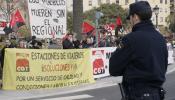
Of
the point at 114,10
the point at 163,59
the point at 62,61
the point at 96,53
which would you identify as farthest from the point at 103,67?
the point at 114,10

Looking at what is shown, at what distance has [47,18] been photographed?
15.9 meters

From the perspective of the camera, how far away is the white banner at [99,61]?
18031 millimetres

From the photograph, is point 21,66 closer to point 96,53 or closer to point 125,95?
point 96,53

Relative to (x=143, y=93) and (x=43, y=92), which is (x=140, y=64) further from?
(x=43, y=92)

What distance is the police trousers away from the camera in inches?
176

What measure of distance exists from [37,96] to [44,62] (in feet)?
6.25

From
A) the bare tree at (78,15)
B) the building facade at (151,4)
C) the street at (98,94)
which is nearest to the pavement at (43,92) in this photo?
the street at (98,94)

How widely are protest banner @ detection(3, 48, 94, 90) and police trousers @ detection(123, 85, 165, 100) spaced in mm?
10869

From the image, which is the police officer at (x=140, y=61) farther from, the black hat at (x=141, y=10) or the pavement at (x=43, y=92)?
the pavement at (x=43, y=92)

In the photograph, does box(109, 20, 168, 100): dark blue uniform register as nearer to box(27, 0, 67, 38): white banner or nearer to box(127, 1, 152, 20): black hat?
box(127, 1, 152, 20): black hat

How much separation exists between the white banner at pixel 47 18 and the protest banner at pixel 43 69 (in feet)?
1.93

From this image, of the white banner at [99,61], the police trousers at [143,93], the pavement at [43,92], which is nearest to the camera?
the police trousers at [143,93]

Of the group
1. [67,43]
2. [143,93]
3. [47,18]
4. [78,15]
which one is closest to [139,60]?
[143,93]

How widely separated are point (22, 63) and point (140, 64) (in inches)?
435
